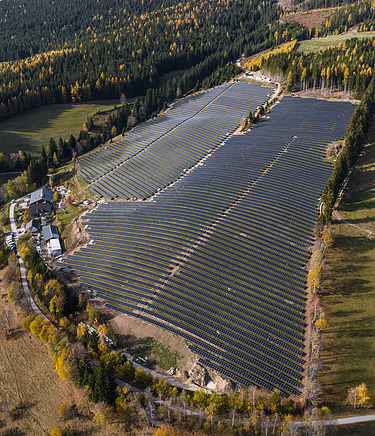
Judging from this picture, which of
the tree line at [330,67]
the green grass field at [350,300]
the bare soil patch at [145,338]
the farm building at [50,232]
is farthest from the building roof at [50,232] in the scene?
the tree line at [330,67]

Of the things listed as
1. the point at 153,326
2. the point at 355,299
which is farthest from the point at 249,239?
the point at 153,326

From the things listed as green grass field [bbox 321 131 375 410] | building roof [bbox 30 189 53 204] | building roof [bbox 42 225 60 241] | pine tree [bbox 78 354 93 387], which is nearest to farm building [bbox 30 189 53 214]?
building roof [bbox 30 189 53 204]

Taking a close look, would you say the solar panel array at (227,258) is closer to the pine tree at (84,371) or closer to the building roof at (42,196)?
the pine tree at (84,371)

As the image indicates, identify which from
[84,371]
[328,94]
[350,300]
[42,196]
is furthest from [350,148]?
[42,196]

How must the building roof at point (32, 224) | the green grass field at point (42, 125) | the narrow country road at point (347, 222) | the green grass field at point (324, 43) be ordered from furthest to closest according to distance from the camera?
the green grass field at point (324, 43) → the green grass field at point (42, 125) → the building roof at point (32, 224) → the narrow country road at point (347, 222)

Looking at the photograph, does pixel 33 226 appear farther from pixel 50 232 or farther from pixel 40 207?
pixel 40 207

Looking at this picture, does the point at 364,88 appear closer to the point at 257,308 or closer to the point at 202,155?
the point at 202,155
